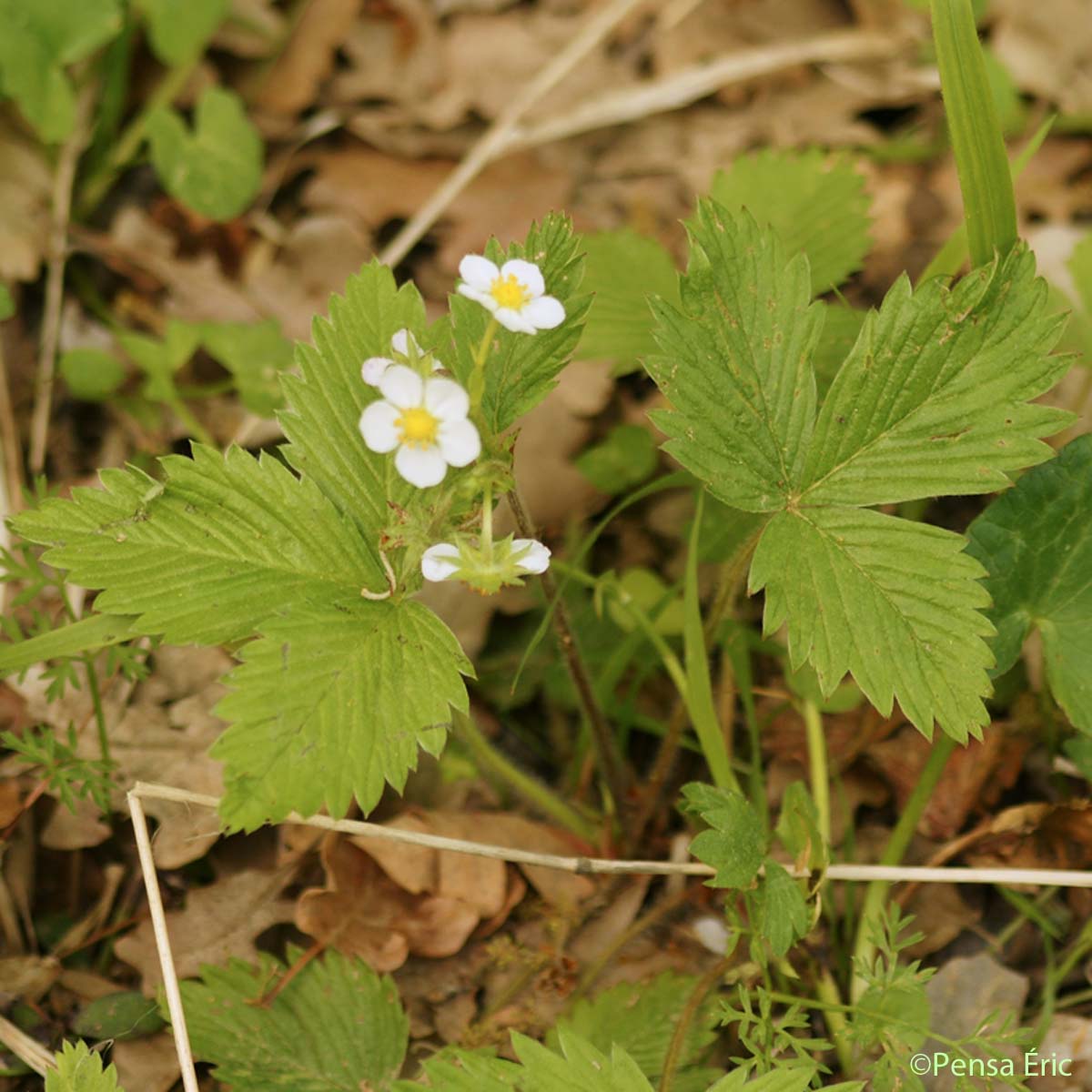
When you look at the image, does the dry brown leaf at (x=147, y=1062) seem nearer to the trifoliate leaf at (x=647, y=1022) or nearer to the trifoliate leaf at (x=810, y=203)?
the trifoliate leaf at (x=647, y=1022)

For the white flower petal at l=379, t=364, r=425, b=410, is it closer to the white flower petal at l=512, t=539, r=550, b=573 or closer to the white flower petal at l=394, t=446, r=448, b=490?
the white flower petal at l=394, t=446, r=448, b=490

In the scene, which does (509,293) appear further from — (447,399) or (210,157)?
(210,157)

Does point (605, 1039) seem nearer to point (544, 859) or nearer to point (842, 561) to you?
point (544, 859)

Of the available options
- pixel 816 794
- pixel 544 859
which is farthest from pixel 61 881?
pixel 816 794

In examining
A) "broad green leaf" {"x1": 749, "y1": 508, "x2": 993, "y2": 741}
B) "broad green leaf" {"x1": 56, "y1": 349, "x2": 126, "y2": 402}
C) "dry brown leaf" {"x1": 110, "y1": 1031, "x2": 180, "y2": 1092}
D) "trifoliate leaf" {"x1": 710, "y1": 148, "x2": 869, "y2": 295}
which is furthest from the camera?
"broad green leaf" {"x1": 56, "y1": 349, "x2": 126, "y2": 402}

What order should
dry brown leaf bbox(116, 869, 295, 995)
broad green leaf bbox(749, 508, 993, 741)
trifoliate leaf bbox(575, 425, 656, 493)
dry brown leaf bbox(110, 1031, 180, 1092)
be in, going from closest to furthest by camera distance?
broad green leaf bbox(749, 508, 993, 741), dry brown leaf bbox(110, 1031, 180, 1092), dry brown leaf bbox(116, 869, 295, 995), trifoliate leaf bbox(575, 425, 656, 493)

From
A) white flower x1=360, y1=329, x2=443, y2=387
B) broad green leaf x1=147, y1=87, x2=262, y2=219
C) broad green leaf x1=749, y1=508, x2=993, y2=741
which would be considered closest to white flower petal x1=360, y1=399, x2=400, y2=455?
white flower x1=360, y1=329, x2=443, y2=387

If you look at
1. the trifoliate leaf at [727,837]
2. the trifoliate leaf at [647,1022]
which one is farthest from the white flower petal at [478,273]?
the trifoliate leaf at [647,1022]
